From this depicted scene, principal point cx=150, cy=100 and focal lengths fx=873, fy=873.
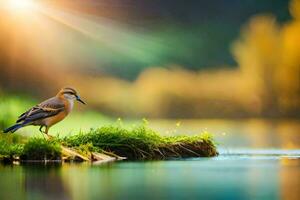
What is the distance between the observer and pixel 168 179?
183 inches

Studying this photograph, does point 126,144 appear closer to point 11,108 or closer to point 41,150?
point 41,150

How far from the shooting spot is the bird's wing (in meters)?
6.24

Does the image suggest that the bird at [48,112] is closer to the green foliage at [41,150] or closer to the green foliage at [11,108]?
the green foliage at [41,150]

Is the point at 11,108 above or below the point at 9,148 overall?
above

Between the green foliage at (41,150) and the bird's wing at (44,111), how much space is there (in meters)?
0.46

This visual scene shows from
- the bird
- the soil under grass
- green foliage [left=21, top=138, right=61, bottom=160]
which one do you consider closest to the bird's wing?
the bird

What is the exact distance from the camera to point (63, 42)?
26.7 feet

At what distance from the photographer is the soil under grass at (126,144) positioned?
5930 millimetres

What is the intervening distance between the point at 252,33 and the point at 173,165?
281cm

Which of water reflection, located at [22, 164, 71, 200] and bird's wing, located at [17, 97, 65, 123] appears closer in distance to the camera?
water reflection, located at [22, 164, 71, 200]

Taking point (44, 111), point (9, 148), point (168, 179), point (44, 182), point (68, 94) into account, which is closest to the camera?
point (44, 182)

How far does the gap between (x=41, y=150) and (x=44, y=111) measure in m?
0.55

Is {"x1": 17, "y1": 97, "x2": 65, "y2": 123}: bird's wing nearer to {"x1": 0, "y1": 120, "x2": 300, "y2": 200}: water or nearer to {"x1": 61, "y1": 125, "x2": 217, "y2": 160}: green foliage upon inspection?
{"x1": 61, "y1": 125, "x2": 217, "y2": 160}: green foliage

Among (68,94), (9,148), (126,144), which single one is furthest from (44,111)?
(126,144)
